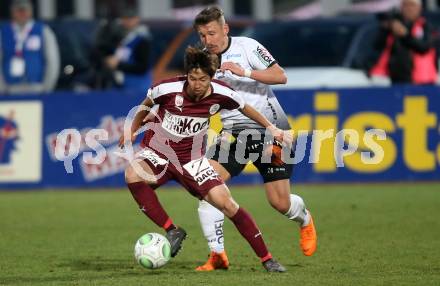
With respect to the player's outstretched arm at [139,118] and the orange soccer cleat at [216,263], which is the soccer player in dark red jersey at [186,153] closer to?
the player's outstretched arm at [139,118]

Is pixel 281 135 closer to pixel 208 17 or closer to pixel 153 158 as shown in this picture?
pixel 153 158

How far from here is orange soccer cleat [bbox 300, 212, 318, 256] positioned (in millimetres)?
10156

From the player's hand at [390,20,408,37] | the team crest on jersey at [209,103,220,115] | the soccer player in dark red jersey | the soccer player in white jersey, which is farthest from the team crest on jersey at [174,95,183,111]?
the player's hand at [390,20,408,37]

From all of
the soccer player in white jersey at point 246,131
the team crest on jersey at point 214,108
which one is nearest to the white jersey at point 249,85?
the soccer player in white jersey at point 246,131

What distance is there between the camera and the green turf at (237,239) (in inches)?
358

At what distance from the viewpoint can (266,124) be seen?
9.36m

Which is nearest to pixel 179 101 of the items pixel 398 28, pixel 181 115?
pixel 181 115

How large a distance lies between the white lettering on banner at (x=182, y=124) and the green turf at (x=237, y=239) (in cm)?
A: 111

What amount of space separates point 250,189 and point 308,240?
631 centimetres

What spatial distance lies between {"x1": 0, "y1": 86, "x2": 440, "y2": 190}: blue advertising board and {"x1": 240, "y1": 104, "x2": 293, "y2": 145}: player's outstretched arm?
678 cm

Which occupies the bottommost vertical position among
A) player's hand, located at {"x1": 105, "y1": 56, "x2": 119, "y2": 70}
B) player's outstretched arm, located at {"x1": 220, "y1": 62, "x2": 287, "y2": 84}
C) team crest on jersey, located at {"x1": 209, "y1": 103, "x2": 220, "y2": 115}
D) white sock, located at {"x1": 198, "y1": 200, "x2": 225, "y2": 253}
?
player's hand, located at {"x1": 105, "y1": 56, "x2": 119, "y2": 70}

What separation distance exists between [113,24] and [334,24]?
351 cm

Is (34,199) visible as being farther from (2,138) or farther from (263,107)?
(263,107)

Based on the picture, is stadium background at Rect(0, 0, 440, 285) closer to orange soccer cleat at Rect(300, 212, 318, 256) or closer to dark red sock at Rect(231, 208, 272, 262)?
orange soccer cleat at Rect(300, 212, 318, 256)
